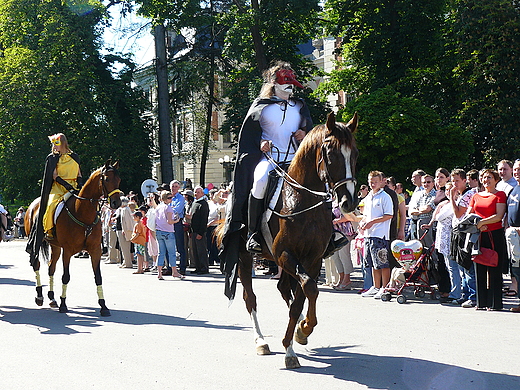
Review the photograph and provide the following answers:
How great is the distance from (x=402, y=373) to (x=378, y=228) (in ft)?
19.6

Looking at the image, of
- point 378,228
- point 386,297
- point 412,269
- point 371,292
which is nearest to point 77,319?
point 386,297

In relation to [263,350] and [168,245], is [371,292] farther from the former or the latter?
[168,245]

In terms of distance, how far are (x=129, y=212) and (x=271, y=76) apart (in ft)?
40.9

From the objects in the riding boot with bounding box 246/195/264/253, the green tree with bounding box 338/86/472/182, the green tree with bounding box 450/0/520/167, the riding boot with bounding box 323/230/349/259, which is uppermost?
the green tree with bounding box 450/0/520/167

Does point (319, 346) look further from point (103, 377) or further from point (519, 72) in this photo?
point (519, 72)

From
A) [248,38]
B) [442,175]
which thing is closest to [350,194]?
[442,175]

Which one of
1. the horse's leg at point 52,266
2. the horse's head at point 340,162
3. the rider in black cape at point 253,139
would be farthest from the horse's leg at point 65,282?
the horse's head at point 340,162

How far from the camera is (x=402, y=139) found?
87.9 ft

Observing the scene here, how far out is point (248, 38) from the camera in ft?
101

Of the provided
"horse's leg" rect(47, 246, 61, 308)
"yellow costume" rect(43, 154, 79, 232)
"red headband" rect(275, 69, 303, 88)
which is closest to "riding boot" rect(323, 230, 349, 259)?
"red headband" rect(275, 69, 303, 88)

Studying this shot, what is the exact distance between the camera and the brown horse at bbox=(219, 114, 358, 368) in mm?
6430

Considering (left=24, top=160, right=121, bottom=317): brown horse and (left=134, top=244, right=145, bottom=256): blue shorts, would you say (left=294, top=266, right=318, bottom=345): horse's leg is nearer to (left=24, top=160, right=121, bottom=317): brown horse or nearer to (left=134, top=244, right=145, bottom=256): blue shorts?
(left=24, top=160, right=121, bottom=317): brown horse

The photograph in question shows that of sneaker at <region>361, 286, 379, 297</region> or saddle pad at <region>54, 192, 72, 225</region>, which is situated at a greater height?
saddle pad at <region>54, 192, 72, 225</region>

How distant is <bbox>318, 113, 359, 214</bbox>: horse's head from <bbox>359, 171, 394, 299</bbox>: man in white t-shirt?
18.9 ft
